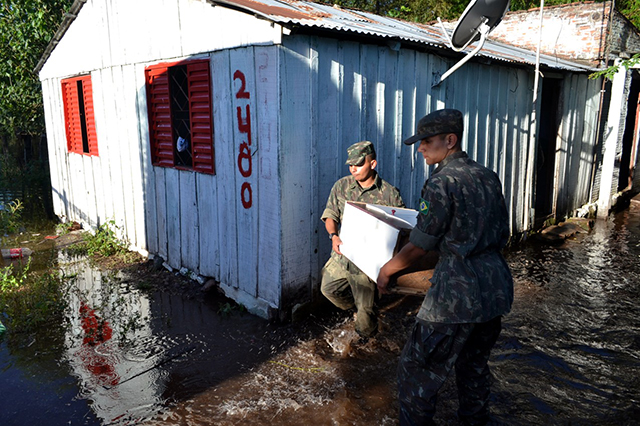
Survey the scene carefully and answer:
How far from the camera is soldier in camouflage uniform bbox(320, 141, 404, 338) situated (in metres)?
3.78

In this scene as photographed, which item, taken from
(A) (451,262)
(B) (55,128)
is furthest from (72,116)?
(A) (451,262)

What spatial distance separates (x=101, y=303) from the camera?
16.7 feet

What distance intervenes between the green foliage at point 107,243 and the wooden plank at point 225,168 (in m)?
2.52

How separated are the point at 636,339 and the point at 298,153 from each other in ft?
11.6

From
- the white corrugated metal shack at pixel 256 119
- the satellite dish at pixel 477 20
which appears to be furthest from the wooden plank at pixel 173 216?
the satellite dish at pixel 477 20

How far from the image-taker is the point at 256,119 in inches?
167

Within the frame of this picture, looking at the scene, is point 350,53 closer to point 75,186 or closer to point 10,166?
point 75,186

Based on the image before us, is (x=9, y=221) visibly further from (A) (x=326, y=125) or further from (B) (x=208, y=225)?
(A) (x=326, y=125)

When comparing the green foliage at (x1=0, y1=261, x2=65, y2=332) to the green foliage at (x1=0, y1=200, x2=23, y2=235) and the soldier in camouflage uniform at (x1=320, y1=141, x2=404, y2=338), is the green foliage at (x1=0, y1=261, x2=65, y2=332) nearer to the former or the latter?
the green foliage at (x1=0, y1=200, x2=23, y2=235)

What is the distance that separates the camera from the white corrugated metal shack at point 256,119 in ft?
13.7

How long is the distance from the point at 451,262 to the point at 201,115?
137 inches

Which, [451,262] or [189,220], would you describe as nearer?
[451,262]

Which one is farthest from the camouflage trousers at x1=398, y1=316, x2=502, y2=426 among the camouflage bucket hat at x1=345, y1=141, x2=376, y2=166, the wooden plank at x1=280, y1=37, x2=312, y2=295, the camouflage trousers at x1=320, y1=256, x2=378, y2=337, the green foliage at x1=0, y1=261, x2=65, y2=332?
the green foliage at x1=0, y1=261, x2=65, y2=332

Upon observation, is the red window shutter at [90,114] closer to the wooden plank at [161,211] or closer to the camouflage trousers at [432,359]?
the wooden plank at [161,211]
